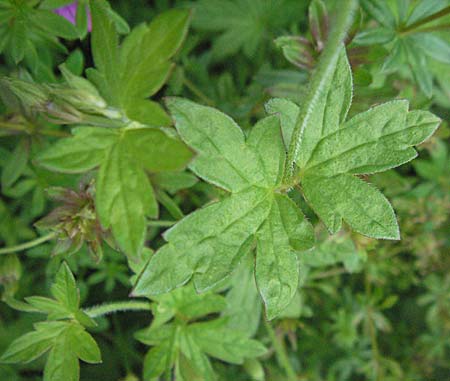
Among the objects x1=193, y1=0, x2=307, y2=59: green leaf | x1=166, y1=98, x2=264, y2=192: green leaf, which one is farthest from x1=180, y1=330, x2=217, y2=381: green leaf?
x1=193, y1=0, x2=307, y2=59: green leaf

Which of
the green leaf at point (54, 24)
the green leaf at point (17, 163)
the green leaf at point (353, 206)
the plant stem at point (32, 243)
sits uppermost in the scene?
the green leaf at point (54, 24)

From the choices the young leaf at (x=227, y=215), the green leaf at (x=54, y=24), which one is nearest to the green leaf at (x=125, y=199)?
the young leaf at (x=227, y=215)

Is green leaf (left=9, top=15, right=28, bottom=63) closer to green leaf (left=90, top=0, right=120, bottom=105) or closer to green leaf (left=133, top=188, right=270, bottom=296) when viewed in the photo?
green leaf (left=90, top=0, right=120, bottom=105)

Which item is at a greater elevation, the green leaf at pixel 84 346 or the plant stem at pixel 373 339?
the green leaf at pixel 84 346

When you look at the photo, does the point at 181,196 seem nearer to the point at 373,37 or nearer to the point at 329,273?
the point at 329,273

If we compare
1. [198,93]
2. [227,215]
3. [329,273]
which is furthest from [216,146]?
[329,273]

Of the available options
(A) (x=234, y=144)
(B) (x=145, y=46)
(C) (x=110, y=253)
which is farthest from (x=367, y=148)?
(C) (x=110, y=253)

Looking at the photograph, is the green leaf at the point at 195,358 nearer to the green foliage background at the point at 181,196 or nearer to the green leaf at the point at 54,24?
the green foliage background at the point at 181,196
